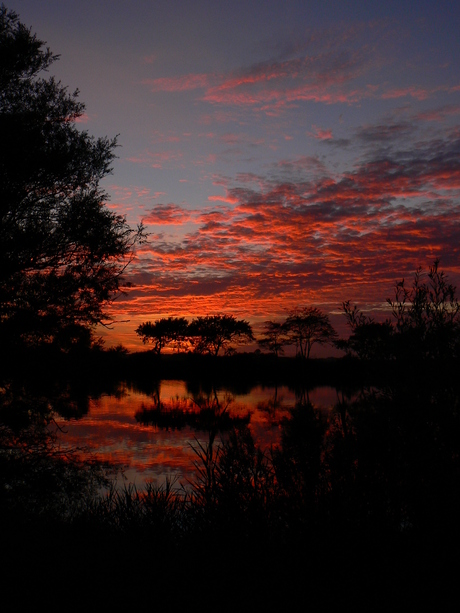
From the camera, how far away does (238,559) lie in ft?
20.5

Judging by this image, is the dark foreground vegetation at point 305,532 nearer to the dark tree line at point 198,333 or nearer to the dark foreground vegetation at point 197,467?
the dark foreground vegetation at point 197,467

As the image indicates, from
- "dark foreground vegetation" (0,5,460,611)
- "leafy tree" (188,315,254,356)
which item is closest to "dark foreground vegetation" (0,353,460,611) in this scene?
"dark foreground vegetation" (0,5,460,611)

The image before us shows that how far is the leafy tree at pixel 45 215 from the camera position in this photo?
1209cm

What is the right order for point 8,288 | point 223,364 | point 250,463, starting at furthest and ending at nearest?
1. point 223,364
2. point 8,288
3. point 250,463

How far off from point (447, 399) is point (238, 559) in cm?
408

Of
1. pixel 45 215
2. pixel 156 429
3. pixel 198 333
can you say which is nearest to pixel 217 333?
pixel 198 333

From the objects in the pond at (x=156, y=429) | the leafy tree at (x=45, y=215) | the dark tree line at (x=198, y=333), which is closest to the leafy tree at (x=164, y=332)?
the dark tree line at (x=198, y=333)

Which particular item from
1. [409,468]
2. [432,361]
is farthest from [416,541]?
[432,361]

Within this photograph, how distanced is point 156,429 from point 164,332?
51169mm

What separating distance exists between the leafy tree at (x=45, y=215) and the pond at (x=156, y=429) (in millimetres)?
4431

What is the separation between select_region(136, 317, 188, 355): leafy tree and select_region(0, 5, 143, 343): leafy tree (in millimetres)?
67077

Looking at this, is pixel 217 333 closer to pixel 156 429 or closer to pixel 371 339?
pixel 156 429

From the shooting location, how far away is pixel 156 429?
30.8m

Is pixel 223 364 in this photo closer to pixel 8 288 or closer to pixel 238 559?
pixel 8 288
